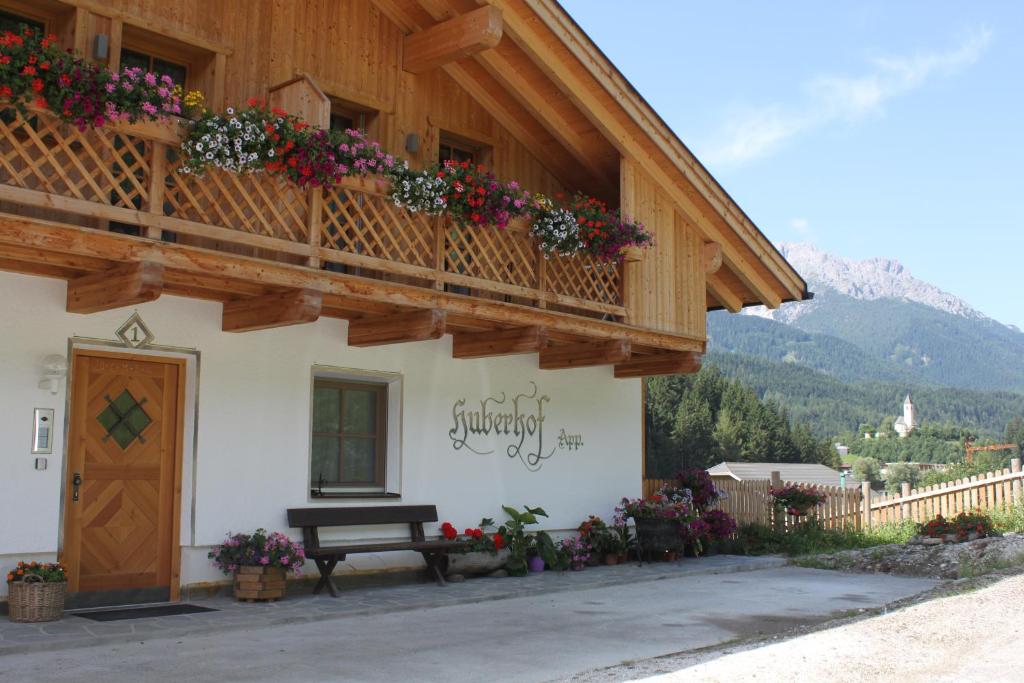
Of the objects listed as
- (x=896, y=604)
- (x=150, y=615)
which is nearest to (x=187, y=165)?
(x=150, y=615)

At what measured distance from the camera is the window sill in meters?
11.3

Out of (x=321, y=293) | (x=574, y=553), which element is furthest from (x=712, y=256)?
(x=321, y=293)

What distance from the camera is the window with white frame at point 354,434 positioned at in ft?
38.2

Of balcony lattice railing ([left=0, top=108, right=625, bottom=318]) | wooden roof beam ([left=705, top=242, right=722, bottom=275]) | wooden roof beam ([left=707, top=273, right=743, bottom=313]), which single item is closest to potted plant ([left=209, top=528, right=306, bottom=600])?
balcony lattice railing ([left=0, top=108, right=625, bottom=318])

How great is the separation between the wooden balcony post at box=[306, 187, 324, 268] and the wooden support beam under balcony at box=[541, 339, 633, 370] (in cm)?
440

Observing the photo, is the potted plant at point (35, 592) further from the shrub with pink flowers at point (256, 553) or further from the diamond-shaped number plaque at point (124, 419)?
the shrub with pink flowers at point (256, 553)

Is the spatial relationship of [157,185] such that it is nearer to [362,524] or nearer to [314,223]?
[314,223]

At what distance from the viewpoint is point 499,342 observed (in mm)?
12273

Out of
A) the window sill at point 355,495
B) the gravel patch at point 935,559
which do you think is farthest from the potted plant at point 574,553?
the gravel patch at point 935,559

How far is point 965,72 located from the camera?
407 ft

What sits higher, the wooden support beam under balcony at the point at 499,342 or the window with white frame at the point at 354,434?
the wooden support beam under balcony at the point at 499,342

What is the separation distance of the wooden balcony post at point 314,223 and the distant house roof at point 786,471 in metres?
51.6

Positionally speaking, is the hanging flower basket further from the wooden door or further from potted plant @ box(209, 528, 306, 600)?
potted plant @ box(209, 528, 306, 600)

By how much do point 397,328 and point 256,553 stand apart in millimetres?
2627
